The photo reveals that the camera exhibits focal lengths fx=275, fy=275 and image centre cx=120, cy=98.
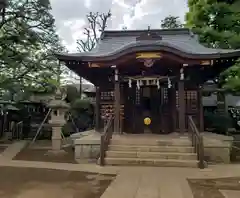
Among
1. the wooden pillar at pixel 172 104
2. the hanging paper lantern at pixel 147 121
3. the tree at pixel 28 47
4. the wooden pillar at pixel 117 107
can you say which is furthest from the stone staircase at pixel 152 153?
the tree at pixel 28 47

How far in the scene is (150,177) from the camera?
6.68 meters

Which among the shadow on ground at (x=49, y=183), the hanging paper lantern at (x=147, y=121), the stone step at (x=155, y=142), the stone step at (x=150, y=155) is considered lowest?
the shadow on ground at (x=49, y=183)

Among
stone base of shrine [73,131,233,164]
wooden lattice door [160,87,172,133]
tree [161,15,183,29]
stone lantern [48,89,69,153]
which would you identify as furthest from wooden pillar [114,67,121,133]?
tree [161,15,183,29]

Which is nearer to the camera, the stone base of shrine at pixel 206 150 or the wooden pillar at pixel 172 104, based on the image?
the stone base of shrine at pixel 206 150

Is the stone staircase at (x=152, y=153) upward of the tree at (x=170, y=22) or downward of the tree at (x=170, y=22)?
downward

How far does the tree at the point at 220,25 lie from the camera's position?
12.1 meters

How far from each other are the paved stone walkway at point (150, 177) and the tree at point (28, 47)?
7.38 metres

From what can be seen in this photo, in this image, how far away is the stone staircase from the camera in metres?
8.27

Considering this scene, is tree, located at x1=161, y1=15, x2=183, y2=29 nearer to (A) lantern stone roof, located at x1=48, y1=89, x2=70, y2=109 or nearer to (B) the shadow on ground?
(A) lantern stone roof, located at x1=48, y1=89, x2=70, y2=109

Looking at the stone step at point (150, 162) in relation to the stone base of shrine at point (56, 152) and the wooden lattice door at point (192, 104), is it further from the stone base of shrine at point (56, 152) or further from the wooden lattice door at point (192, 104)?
the wooden lattice door at point (192, 104)

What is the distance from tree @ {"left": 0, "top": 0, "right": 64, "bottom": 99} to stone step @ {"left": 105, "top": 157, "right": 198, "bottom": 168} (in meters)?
8.81

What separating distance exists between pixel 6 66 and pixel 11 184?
32.9 ft

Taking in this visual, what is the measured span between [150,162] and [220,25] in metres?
8.33

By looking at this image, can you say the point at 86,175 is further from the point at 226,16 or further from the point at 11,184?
the point at 226,16
